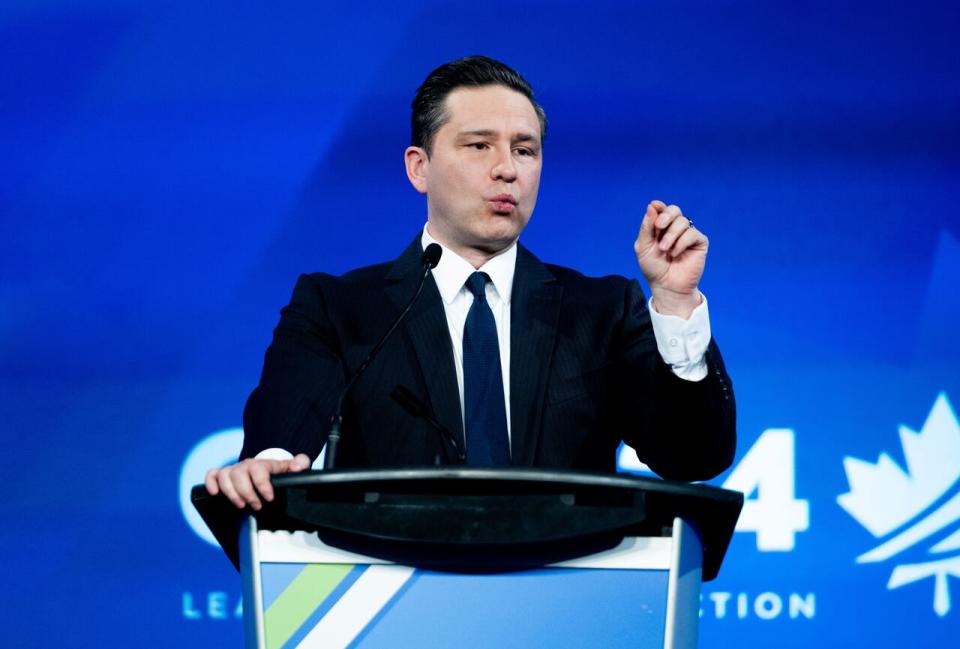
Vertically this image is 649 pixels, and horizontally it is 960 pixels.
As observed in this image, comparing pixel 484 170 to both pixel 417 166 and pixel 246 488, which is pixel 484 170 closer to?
pixel 417 166

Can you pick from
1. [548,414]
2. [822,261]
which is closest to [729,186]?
[822,261]

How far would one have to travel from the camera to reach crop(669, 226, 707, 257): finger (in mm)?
1450

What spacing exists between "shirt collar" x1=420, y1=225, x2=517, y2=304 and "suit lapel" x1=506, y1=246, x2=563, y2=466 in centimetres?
2

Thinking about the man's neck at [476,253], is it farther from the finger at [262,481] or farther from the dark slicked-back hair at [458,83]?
the finger at [262,481]

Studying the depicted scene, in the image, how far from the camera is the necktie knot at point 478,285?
1.80 metres

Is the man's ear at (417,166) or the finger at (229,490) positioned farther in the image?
the man's ear at (417,166)

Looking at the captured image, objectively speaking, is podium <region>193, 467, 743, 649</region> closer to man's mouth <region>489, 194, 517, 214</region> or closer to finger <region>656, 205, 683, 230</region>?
finger <region>656, 205, 683, 230</region>

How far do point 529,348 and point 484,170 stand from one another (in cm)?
35

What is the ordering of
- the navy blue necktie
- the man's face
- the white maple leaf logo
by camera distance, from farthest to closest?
the white maple leaf logo, the man's face, the navy blue necktie

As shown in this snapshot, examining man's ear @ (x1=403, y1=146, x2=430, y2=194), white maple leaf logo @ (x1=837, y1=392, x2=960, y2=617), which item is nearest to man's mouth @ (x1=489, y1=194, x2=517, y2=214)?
man's ear @ (x1=403, y1=146, x2=430, y2=194)

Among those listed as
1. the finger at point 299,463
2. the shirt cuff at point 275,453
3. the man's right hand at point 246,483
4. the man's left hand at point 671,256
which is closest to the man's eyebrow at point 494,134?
the man's left hand at point 671,256

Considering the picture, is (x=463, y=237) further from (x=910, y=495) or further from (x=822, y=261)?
(x=910, y=495)

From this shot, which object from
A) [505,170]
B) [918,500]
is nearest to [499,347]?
[505,170]

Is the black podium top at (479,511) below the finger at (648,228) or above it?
below
